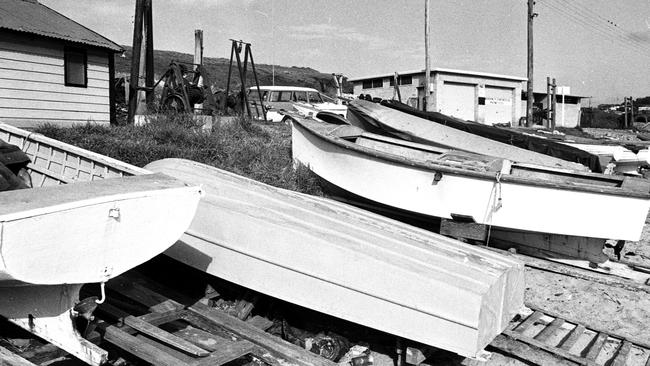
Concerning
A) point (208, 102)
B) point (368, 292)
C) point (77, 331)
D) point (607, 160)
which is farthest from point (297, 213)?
point (208, 102)

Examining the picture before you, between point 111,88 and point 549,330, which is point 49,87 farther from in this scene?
point 549,330

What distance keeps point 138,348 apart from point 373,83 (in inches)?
1250

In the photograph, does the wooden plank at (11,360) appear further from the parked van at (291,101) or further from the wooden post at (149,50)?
the parked van at (291,101)

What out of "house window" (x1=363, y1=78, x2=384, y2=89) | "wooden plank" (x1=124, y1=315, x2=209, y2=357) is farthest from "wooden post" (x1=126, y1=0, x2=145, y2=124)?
"house window" (x1=363, y1=78, x2=384, y2=89)

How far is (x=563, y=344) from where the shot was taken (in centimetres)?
457

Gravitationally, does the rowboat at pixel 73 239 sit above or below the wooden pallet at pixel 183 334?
above

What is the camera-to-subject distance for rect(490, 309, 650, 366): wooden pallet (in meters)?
4.27

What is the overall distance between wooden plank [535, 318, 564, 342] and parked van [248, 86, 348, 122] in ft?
36.3

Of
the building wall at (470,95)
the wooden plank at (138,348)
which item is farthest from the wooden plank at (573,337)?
the building wall at (470,95)

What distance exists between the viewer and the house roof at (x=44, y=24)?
1005cm

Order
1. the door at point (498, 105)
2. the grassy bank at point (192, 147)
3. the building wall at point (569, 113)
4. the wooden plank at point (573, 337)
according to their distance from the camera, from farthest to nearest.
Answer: the building wall at point (569, 113) → the door at point (498, 105) → the grassy bank at point (192, 147) → the wooden plank at point (573, 337)

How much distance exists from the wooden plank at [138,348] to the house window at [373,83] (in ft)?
101

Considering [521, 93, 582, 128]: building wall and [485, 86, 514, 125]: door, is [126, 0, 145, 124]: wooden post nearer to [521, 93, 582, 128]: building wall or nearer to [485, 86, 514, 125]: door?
[485, 86, 514, 125]: door

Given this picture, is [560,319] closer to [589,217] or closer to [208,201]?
[589,217]
